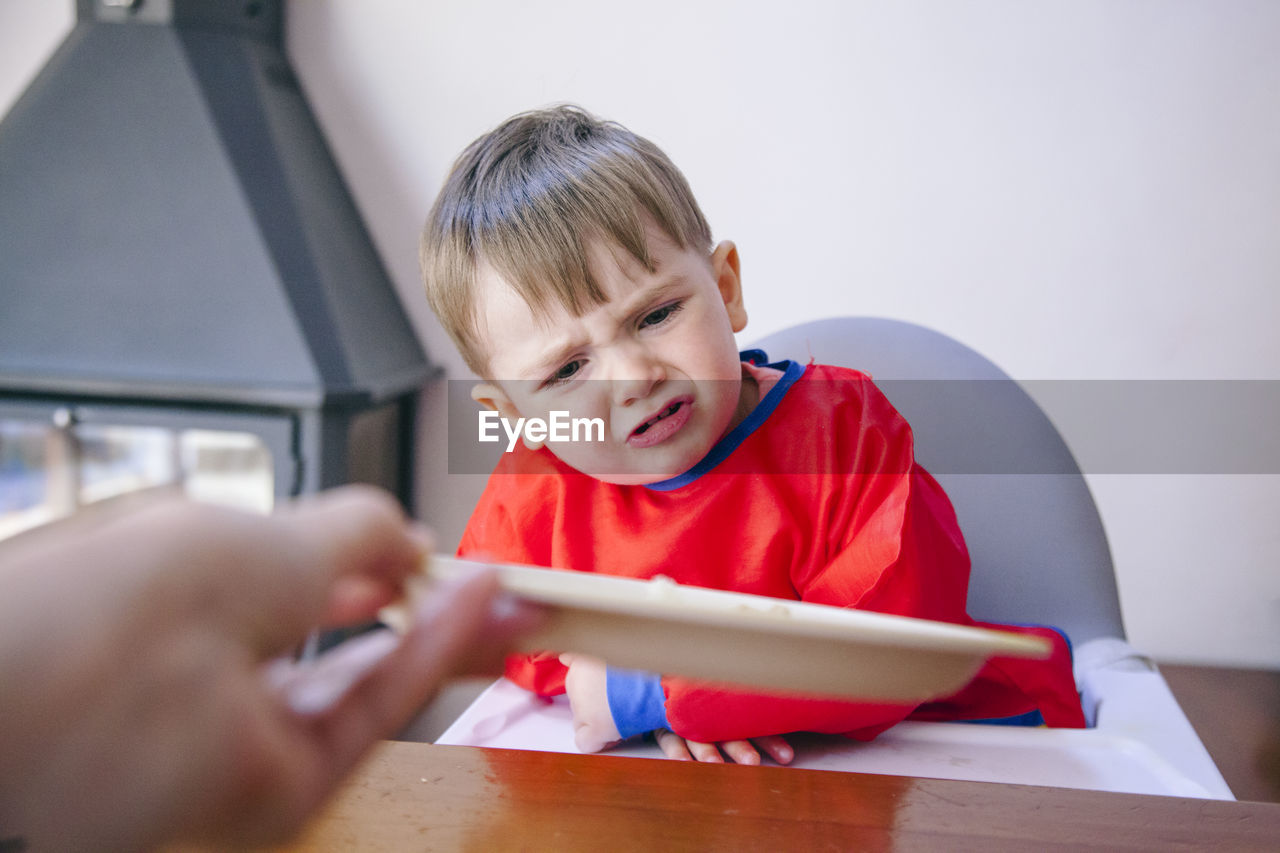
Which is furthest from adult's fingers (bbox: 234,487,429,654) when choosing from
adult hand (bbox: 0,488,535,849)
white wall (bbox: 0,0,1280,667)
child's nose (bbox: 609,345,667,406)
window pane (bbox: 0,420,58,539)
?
window pane (bbox: 0,420,58,539)

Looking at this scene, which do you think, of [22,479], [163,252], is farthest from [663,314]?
[22,479]

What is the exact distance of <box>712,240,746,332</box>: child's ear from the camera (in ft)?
2.50

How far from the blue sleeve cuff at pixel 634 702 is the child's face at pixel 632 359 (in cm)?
18

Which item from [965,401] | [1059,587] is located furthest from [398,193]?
Result: [1059,587]

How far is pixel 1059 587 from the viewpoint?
75 cm

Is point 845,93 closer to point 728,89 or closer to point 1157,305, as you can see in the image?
point 728,89

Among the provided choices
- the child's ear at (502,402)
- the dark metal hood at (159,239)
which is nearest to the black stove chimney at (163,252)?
the dark metal hood at (159,239)

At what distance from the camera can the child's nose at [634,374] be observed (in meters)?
0.65

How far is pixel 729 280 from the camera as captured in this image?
78 centimetres

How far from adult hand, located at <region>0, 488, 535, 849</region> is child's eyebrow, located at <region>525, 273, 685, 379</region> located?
47 centimetres

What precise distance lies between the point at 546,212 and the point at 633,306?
10cm

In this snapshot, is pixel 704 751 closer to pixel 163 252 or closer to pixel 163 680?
pixel 163 680
